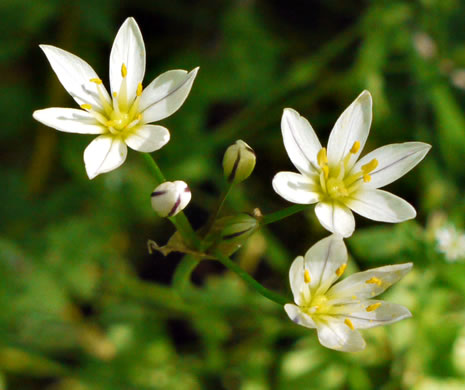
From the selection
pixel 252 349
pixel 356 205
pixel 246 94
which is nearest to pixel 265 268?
pixel 252 349

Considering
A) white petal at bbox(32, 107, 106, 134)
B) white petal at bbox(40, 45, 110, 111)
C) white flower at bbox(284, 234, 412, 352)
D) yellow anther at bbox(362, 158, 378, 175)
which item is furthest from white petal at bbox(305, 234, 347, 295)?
white petal at bbox(40, 45, 110, 111)

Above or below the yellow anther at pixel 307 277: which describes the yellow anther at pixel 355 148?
above

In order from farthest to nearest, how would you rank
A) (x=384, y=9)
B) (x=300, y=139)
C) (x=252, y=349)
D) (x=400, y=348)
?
(x=384, y=9) < (x=252, y=349) < (x=400, y=348) < (x=300, y=139)

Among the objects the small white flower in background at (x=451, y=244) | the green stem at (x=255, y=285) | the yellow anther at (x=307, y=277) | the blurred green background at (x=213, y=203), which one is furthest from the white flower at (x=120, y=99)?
the small white flower in background at (x=451, y=244)

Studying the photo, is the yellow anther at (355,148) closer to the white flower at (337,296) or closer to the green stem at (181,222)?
the white flower at (337,296)

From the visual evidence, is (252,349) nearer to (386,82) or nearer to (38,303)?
(38,303)

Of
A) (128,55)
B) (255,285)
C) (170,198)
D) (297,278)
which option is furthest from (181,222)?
(128,55)
